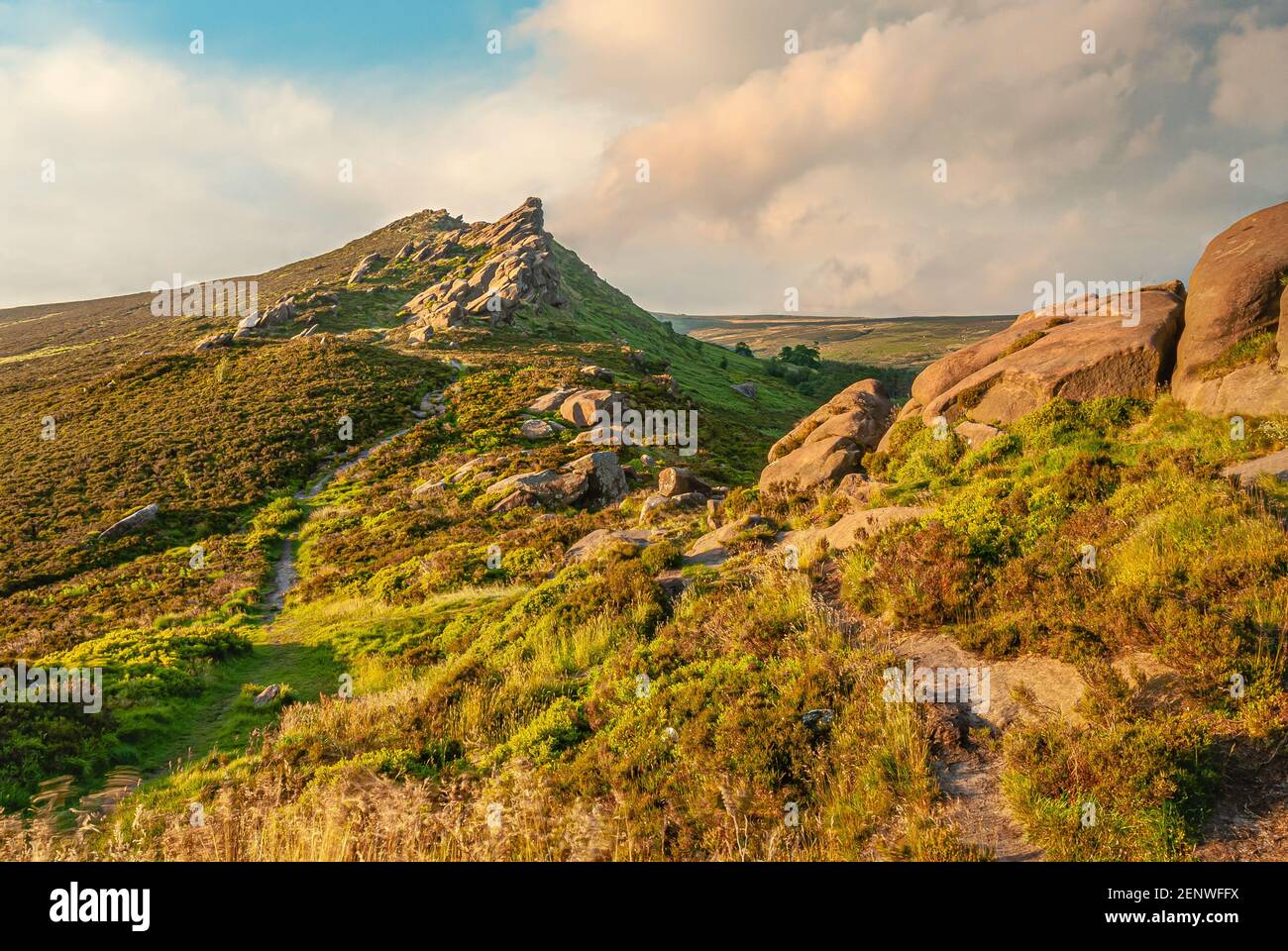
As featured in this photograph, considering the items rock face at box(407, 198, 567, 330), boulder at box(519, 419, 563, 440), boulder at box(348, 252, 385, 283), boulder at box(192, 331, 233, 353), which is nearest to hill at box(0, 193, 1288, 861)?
boulder at box(519, 419, 563, 440)

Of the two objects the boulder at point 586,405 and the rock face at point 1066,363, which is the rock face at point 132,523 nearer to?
the boulder at point 586,405

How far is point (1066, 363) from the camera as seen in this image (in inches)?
606

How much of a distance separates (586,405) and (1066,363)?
1347 inches

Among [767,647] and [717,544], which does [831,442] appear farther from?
[767,647]

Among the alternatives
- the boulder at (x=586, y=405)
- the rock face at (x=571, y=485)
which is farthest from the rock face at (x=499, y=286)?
the rock face at (x=571, y=485)

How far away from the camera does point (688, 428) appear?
168 feet

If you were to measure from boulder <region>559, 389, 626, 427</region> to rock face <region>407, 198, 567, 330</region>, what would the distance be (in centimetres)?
4338

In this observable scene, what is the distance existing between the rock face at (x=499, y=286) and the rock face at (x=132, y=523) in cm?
5557

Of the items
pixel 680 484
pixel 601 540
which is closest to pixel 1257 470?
pixel 601 540

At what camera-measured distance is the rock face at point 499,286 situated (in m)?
89.7

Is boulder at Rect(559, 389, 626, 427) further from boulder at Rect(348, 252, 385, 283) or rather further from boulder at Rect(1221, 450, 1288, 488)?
boulder at Rect(348, 252, 385, 283)
